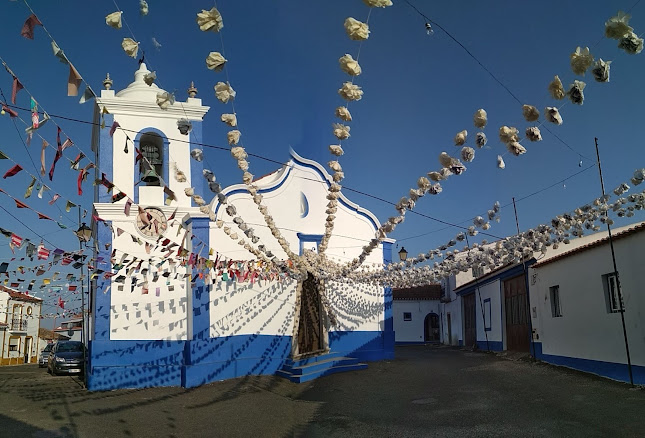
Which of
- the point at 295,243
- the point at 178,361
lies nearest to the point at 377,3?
the point at 295,243

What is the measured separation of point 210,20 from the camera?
5535 mm

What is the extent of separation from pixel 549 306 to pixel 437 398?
608cm

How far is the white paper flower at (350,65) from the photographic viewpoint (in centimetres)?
590

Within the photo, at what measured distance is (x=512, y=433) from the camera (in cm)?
771

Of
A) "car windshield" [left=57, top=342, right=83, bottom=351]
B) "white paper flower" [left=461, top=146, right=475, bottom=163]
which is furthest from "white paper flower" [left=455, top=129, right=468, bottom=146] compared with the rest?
"car windshield" [left=57, top=342, right=83, bottom=351]

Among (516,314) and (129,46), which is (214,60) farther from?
(516,314)

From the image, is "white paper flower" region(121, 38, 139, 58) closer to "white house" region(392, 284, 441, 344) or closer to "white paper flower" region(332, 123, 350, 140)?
"white paper flower" region(332, 123, 350, 140)

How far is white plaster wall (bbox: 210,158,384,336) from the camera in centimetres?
1459

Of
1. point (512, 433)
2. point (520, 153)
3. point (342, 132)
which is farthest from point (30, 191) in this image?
point (512, 433)

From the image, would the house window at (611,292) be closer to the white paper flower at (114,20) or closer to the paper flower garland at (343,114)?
the paper flower garland at (343,114)

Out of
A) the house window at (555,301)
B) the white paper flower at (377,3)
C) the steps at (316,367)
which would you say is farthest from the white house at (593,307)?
the white paper flower at (377,3)

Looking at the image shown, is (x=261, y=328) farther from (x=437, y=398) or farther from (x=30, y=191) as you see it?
(x=30, y=191)

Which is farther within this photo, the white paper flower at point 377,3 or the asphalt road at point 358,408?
the asphalt road at point 358,408

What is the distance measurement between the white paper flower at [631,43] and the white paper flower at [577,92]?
525 millimetres
